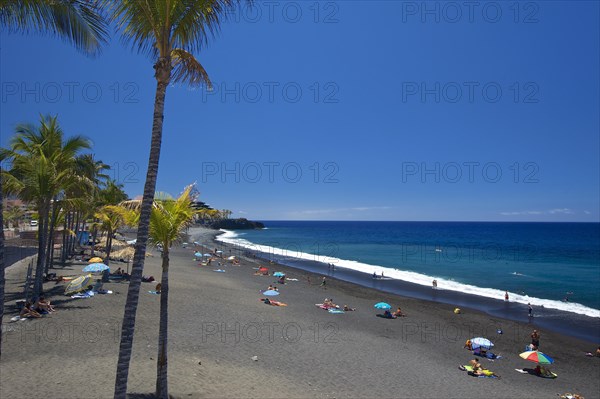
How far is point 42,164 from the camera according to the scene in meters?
15.1

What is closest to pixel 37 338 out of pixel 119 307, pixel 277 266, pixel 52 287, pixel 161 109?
pixel 119 307

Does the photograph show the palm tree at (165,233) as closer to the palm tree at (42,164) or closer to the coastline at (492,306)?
the palm tree at (42,164)

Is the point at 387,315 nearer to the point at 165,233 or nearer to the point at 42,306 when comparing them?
the point at 42,306

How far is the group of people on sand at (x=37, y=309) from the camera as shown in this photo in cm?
1601

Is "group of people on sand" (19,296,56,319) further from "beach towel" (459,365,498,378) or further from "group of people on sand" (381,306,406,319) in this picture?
"group of people on sand" (381,306,406,319)

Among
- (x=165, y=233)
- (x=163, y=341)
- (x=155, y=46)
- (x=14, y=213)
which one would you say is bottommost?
(x=163, y=341)

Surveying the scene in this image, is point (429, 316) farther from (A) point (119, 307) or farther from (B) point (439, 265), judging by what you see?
(B) point (439, 265)

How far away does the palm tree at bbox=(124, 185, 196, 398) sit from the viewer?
9.12 metres

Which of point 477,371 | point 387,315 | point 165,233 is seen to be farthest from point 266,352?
point 387,315

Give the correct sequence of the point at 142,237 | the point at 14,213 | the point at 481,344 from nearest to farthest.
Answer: the point at 142,237 < the point at 481,344 < the point at 14,213

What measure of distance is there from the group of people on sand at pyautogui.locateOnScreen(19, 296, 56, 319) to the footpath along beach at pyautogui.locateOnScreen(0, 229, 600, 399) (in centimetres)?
46

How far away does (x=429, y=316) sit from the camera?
89.6ft

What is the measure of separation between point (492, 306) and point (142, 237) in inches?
1302

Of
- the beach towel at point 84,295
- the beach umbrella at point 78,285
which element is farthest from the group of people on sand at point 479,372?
the beach umbrella at point 78,285
